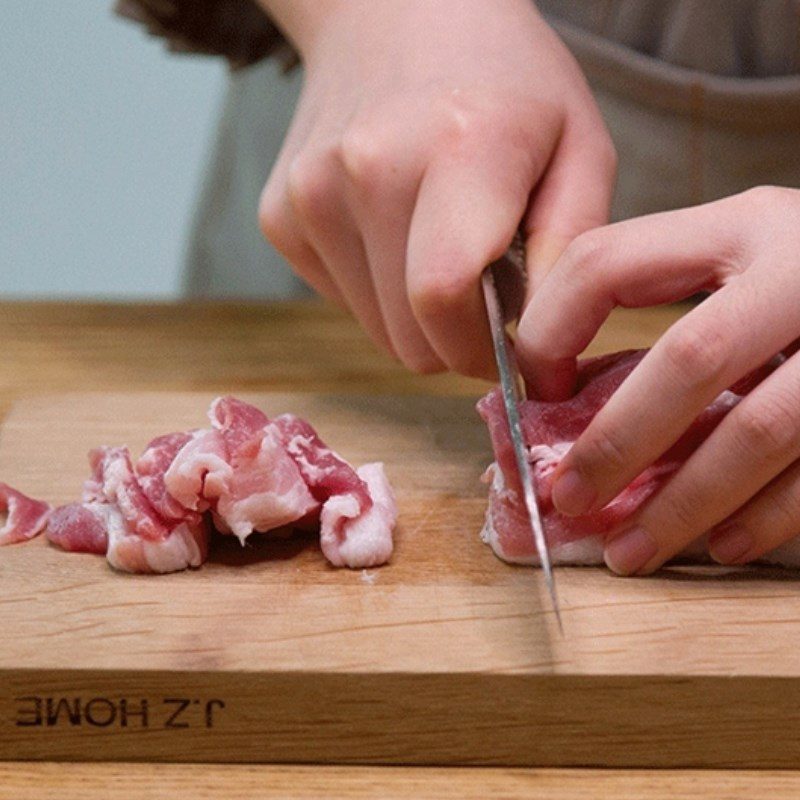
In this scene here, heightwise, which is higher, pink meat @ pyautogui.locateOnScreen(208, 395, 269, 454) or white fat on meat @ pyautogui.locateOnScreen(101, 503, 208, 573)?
pink meat @ pyautogui.locateOnScreen(208, 395, 269, 454)

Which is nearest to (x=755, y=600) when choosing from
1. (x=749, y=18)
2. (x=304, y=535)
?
(x=304, y=535)

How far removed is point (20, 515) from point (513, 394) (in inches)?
31.3

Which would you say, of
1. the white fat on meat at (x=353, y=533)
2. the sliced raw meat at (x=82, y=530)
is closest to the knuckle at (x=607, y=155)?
the white fat on meat at (x=353, y=533)

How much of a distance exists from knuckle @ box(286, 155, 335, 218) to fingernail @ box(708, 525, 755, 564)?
2.83ft

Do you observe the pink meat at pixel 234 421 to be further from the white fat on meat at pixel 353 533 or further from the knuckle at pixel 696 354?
the knuckle at pixel 696 354

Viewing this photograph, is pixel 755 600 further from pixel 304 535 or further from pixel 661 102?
pixel 661 102

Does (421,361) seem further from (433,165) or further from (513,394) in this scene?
(513,394)

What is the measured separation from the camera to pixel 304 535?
2.05 metres

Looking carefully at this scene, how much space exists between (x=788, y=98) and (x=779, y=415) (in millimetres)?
1220

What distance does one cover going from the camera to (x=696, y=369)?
1756 mm

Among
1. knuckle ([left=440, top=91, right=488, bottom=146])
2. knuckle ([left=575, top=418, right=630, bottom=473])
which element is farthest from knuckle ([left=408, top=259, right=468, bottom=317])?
knuckle ([left=575, top=418, right=630, bottom=473])

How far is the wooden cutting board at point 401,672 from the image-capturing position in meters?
1.67

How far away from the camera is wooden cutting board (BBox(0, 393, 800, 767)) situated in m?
1.67

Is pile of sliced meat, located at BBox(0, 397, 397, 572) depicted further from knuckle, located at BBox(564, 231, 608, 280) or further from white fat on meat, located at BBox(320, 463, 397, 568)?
knuckle, located at BBox(564, 231, 608, 280)
